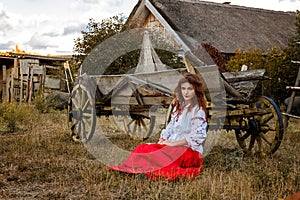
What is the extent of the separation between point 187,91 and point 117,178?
4.58ft

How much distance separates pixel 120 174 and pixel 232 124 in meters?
1.90

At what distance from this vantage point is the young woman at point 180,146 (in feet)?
16.4

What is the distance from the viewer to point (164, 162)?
5031 millimetres

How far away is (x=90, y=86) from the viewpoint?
765 centimetres

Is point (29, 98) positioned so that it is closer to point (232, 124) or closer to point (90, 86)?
point (90, 86)

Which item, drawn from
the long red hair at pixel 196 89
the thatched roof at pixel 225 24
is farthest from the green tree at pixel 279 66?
the long red hair at pixel 196 89

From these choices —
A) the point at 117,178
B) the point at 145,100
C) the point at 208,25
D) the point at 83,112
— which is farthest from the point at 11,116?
the point at 208,25

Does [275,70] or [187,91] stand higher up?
[275,70]

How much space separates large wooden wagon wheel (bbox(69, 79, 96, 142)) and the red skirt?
91.9 inches

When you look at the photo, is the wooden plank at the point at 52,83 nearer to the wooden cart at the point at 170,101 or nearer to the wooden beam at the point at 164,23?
the wooden beam at the point at 164,23

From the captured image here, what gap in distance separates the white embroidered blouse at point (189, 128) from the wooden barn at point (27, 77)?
12.1 metres

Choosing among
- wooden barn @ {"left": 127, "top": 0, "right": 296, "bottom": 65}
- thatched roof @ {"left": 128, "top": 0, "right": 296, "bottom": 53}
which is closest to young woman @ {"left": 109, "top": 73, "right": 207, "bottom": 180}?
wooden barn @ {"left": 127, "top": 0, "right": 296, "bottom": 65}

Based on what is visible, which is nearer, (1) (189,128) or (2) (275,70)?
(1) (189,128)

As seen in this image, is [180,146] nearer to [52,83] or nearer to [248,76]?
[248,76]
